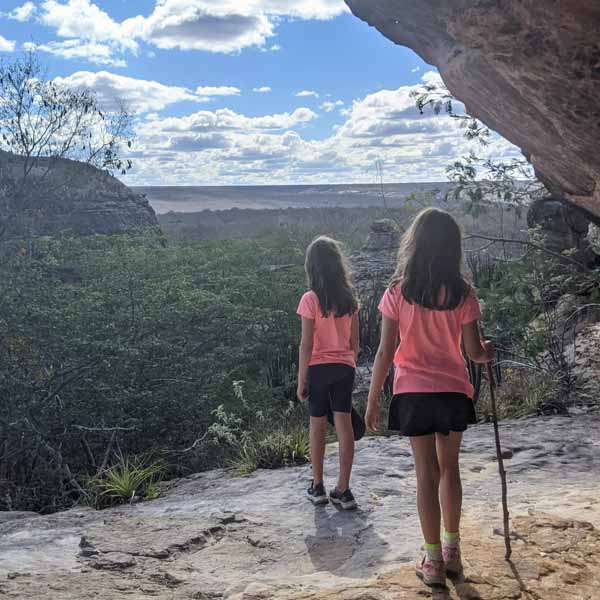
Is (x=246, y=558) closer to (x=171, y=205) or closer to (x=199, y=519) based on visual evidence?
(x=199, y=519)

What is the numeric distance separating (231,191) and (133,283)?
132 meters

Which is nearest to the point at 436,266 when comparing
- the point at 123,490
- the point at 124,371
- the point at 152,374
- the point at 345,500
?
the point at 345,500

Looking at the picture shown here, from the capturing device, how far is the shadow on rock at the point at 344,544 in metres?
4.36

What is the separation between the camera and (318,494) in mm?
5527

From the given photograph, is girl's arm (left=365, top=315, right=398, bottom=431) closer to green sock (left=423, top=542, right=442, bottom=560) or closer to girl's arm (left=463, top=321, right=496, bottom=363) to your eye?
girl's arm (left=463, top=321, right=496, bottom=363)

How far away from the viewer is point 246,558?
466cm

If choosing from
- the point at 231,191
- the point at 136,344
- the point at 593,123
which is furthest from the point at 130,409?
the point at 231,191

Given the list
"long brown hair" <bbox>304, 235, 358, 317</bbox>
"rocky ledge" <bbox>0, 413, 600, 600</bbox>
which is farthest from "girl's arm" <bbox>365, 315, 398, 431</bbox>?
"long brown hair" <bbox>304, 235, 358, 317</bbox>

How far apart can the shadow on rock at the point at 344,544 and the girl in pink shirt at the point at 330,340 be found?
0.17 meters

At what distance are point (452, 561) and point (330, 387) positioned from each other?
66.8 inches

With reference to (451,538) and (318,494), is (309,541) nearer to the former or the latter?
(318,494)

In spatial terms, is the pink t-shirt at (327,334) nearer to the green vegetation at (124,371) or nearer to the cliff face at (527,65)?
the cliff face at (527,65)

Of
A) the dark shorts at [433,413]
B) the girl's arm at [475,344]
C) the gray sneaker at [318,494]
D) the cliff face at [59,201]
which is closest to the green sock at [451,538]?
the dark shorts at [433,413]

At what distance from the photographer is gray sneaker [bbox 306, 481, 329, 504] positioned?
18.0ft
